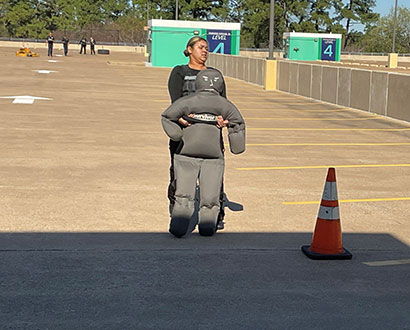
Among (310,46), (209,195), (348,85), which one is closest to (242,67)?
(348,85)

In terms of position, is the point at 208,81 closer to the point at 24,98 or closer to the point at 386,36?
the point at 24,98

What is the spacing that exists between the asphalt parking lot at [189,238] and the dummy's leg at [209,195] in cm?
16

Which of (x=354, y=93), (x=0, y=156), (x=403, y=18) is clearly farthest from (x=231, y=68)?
(x=403, y=18)

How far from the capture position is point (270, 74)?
31.7 meters

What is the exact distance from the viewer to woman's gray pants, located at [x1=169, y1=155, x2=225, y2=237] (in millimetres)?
7574

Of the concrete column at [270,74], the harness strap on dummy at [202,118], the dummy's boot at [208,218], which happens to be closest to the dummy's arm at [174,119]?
the harness strap on dummy at [202,118]

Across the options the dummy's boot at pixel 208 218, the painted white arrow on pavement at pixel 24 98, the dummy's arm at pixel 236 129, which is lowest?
the painted white arrow on pavement at pixel 24 98

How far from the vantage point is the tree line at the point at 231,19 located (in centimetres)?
10638

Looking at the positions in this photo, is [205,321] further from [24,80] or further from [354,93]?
[24,80]

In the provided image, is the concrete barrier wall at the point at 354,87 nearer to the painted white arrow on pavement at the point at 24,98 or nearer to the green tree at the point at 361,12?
the painted white arrow on pavement at the point at 24,98

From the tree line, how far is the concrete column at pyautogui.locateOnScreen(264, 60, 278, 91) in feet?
238

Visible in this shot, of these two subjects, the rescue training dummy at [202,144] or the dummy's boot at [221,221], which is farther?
the dummy's boot at [221,221]

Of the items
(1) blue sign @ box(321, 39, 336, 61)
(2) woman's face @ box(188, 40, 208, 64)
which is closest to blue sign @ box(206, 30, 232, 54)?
(1) blue sign @ box(321, 39, 336, 61)

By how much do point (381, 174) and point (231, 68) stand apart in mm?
29689
